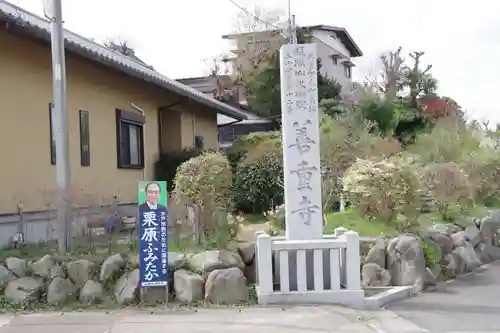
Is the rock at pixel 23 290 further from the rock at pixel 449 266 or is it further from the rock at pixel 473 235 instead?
the rock at pixel 473 235

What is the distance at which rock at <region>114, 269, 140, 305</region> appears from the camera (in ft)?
27.3

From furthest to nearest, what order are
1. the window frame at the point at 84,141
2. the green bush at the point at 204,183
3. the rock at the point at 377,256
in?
the window frame at the point at 84,141 → the green bush at the point at 204,183 → the rock at the point at 377,256

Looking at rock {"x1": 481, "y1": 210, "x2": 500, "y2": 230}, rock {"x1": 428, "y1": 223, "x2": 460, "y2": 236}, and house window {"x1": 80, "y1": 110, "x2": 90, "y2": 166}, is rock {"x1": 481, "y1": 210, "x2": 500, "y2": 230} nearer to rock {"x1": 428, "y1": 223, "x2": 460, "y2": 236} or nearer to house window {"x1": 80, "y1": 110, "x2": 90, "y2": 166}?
rock {"x1": 428, "y1": 223, "x2": 460, "y2": 236}

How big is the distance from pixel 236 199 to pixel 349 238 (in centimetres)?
738

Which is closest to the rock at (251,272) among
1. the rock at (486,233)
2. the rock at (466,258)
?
the rock at (466,258)

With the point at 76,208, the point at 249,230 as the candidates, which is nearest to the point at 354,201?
the point at 249,230

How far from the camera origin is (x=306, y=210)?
28.8 ft

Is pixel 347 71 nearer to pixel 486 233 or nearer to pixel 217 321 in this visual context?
pixel 486 233

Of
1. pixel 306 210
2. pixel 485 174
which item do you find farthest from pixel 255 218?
pixel 306 210

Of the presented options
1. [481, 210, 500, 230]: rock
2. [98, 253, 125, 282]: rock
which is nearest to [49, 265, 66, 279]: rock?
[98, 253, 125, 282]: rock

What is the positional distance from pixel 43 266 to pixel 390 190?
6062 mm

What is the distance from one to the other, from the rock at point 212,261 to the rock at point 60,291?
A: 1667 millimetres

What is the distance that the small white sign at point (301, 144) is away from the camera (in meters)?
8.80

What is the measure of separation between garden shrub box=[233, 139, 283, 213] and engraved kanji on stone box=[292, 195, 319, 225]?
22.1 ft
